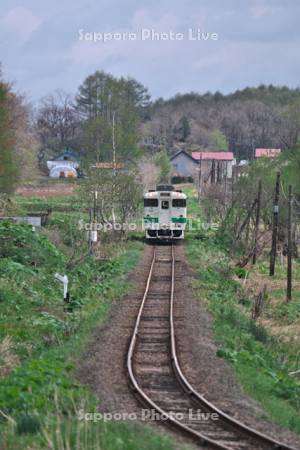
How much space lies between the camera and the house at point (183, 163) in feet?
340

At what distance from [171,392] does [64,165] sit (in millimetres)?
84934

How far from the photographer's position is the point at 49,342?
15594 mm

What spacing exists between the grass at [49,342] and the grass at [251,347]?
2536 millimetres

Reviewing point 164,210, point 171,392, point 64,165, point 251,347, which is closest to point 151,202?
point 164,210

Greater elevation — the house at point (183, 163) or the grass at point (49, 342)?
the house at point (183, 163)

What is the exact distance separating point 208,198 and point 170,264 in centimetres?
2239

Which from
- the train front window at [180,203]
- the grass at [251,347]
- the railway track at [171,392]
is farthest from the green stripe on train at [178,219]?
the railway track at [171,392]

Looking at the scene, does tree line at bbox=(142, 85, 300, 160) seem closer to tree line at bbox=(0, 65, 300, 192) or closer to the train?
tree line at bbox=(0, 65, 300, 192)

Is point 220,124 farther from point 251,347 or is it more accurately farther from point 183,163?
point 251,347

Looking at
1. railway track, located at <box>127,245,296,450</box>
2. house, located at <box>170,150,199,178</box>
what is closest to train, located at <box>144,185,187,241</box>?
railway track, located at <box>127,245,296,450</box>

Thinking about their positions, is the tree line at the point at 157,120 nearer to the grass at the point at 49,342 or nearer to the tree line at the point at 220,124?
the tree line at the point at 220,124

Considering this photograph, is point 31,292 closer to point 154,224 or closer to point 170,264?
point 170,264

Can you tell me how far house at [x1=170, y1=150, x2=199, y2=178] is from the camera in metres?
104

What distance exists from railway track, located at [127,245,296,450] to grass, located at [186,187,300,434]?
0.94m
